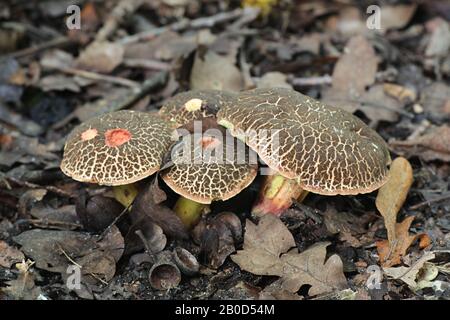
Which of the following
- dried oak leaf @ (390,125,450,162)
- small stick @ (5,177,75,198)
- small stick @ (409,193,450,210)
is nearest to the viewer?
small stick @ (409,193,450,210)

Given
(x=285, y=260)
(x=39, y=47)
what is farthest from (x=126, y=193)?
(x=39, y=47)

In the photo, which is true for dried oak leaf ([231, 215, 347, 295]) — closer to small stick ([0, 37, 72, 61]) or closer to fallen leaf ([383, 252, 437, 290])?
fallen leaf ([383, 252, 437, 290])

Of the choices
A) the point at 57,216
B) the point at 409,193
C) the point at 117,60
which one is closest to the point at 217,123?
the point at 57,216

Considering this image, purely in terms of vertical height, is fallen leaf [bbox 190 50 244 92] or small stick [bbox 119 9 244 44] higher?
small stick [bbox 119 9 244 44]

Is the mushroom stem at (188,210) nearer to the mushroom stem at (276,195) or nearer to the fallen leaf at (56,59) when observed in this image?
the mushroom stem at (276,195)

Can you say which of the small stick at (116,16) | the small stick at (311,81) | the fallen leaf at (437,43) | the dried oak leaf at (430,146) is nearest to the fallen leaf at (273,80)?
the small stick at (311,81)

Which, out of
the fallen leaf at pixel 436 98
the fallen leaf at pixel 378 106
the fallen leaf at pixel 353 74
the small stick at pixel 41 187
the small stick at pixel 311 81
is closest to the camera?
the small stick at pixel 41 187

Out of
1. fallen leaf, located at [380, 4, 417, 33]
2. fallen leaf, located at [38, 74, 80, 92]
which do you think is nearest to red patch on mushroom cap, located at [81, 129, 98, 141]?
fallen leaf, located at [38, 74, 80, 92]
